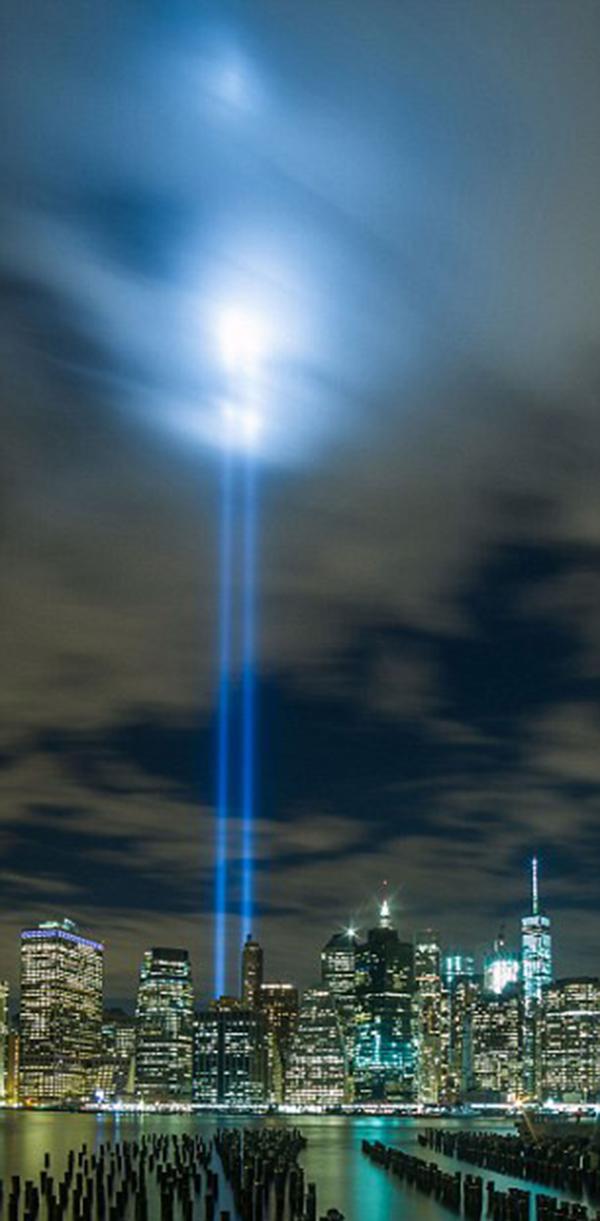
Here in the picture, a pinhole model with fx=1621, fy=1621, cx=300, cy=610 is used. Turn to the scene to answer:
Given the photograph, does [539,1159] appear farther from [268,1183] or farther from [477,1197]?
[477,1197]

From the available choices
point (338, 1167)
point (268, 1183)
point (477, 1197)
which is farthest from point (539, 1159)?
point (477, 1197)

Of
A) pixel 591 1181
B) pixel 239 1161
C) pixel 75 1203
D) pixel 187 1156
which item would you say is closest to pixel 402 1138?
pixel 187 1156

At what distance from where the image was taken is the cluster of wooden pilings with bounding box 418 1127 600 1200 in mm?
95250

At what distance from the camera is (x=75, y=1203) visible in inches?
2960

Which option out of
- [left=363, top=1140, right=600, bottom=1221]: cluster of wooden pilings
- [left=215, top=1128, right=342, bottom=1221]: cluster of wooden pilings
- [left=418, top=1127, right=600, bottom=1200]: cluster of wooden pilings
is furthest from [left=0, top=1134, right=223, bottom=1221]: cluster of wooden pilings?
[left=418, top=1127, right=600, bottom=1200]: cluster of wooden pilings

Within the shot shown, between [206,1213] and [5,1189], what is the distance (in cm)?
2314

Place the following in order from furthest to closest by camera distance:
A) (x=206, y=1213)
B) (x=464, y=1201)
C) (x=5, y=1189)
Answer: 1. (x=5, y=1189)
2. (x=464, y=1201)
3. (x=206, y=1213)

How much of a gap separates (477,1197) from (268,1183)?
13.8m

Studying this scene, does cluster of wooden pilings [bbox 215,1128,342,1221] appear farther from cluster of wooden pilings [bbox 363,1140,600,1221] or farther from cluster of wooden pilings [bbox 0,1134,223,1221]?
cluster of wooden pilings [bbox 363,1140,600,1221]

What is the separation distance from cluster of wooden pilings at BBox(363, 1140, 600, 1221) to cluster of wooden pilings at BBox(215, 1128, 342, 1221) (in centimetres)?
704

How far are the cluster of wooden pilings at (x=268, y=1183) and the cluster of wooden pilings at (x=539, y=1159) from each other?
14042mm

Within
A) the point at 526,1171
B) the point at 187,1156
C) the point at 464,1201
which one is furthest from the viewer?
the point at 187,1156

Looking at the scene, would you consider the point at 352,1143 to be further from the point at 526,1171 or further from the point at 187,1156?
the point at 526,1171

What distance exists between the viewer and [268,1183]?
8919 centimetres
